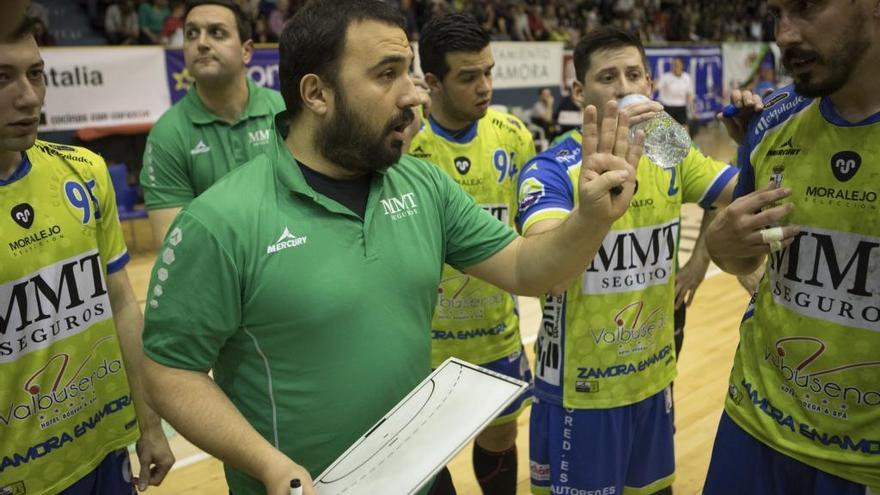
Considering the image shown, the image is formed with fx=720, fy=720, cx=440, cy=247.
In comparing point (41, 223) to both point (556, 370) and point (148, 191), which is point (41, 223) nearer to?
point (148, 191)

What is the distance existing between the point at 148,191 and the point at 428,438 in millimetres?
2551

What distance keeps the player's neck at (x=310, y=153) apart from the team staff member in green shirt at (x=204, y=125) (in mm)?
1634

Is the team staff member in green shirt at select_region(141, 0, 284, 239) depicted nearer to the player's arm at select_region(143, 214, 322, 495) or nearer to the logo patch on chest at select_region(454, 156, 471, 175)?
the logo patch on chest at select_region(454, 156, 471, 175)

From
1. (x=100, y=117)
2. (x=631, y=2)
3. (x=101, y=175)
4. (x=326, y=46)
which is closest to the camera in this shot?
(x=326, y=46)

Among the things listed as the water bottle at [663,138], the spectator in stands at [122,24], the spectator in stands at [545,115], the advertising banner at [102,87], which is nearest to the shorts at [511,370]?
the water bottle at [663,138]

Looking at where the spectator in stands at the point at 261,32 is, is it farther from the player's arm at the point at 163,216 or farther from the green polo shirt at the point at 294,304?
the green polo shirt at the point at 294,304

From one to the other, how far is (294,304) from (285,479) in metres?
0.40

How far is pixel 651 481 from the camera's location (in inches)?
111

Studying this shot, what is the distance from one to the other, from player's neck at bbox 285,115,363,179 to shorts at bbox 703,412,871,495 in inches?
54.1

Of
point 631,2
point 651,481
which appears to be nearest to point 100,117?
point 651,481

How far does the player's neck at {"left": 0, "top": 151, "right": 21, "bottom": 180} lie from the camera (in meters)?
2.07

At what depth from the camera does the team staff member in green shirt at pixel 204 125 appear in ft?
11.7

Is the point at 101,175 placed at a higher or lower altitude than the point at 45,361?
higher

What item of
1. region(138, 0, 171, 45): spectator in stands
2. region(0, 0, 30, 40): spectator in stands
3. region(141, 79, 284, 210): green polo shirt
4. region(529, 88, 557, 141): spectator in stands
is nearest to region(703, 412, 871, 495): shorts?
region(0, 0, 30, 40): spectator in stands
